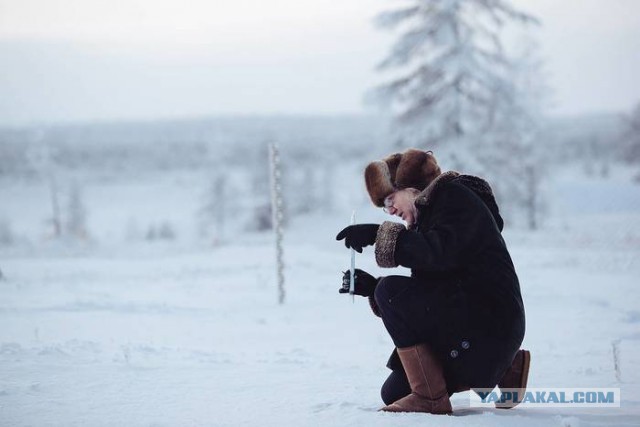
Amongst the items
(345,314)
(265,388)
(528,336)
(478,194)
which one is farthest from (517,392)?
(345,314)

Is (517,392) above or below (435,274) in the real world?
below

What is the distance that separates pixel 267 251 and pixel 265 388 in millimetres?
10500

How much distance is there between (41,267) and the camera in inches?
431

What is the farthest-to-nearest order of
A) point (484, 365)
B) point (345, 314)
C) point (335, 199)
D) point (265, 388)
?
point (335, 199) < point (345, 314) < point (265, 388) < point (484, 365)

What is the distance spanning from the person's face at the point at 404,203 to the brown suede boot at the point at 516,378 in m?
0.89

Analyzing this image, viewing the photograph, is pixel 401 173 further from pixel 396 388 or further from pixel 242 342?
pixel 242 342

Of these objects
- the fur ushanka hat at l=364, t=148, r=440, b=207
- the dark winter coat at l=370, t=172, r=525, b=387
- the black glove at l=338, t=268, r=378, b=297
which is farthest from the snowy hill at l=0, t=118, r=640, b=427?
the fur ushanka hat at l=364, t=148, r=440, b=207

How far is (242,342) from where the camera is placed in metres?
5.97

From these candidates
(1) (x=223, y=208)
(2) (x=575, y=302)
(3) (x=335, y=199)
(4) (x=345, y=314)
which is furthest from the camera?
(3) (x=335, y=199)

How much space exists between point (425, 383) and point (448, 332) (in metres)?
0.27

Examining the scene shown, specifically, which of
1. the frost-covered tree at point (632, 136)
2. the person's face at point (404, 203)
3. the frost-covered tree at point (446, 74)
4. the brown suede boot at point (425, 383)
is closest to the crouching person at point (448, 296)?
the brown suede boot at point (425, 383)

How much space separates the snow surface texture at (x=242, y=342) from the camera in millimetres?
3291

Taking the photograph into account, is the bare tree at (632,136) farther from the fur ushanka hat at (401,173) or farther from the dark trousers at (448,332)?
the dark trousers at (448,332)

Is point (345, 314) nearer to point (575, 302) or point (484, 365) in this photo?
point (575, 302)
